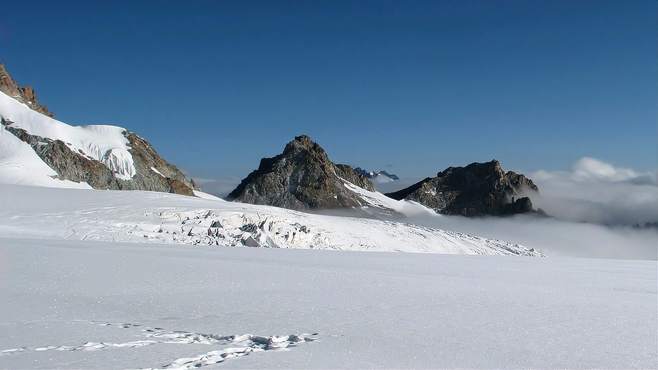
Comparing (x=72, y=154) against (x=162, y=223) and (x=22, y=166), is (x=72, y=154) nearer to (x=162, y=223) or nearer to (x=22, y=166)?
(x=22, y=166)

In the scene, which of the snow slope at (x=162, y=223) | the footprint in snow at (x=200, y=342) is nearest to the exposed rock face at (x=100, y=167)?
the snow slope at (x=162, y=223)

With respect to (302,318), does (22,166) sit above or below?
above

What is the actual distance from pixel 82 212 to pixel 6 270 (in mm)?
23860

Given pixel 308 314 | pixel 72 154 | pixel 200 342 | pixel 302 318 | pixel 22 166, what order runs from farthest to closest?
pixel 72 154 → pixel 22 166 → pixel 308 314 → pixel 302 318 → pixel 200 342

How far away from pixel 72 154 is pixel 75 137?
14913 millimetres

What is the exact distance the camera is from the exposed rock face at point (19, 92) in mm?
115625

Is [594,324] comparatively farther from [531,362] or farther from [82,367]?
[82,367]

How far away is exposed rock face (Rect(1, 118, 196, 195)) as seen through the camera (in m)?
102

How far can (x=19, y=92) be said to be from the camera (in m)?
121

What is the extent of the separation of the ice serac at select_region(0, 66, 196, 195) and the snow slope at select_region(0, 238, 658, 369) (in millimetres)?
83583

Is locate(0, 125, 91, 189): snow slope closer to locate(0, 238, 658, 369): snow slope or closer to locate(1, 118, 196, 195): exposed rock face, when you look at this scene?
locate(1, 118, 196, 195): exposed rock face

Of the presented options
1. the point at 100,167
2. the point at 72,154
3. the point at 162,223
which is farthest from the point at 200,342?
the point at 100,167

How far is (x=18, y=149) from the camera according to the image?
99.6 metres

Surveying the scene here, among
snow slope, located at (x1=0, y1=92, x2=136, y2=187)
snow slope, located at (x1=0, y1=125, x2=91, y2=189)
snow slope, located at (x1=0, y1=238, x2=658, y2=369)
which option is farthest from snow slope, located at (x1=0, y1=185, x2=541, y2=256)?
snow slope, located at (x1=0, y1=92, x2=136, y2=187)
